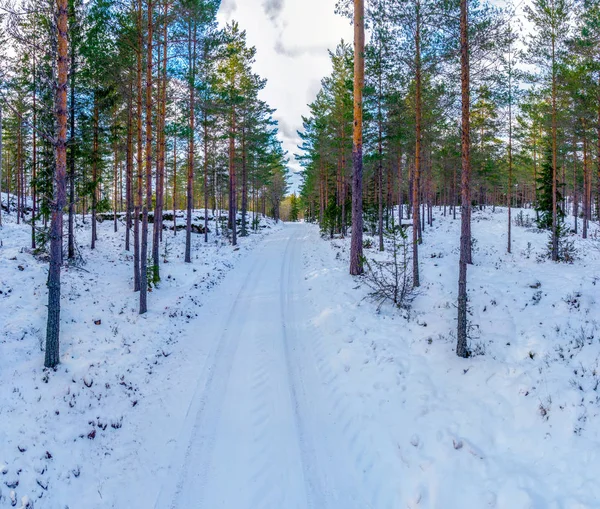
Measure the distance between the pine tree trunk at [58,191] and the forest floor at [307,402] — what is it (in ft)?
2.35

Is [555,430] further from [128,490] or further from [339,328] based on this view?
[128,490]

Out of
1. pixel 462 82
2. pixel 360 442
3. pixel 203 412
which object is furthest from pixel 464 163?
pixel 203 412

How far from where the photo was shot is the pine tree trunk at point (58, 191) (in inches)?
271

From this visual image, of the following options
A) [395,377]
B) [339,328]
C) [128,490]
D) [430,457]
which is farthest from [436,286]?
[128,490]

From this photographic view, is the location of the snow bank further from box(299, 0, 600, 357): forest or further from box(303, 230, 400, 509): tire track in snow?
box(299, 0, 600, 357): forest

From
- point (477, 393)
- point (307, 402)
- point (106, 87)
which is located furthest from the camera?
point (106, 87)

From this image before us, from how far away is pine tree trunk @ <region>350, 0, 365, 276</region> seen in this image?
12.8 meters

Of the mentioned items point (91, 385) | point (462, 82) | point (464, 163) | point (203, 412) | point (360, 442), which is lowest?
point (360, 442)

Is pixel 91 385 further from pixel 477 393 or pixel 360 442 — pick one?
pixel 477 393

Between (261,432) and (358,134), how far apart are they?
12.0m

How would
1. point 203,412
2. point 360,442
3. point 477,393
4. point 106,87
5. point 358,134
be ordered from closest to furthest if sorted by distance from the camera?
1. point 360,442
2. point 203,412
3. point 477,393
4. point 358,134
5. point 106,87

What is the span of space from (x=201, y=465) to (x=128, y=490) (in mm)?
1024

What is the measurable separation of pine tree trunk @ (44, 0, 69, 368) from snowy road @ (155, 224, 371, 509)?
3.42 m

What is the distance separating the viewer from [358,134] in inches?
531
